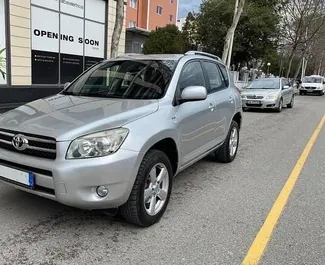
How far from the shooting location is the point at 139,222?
374cm

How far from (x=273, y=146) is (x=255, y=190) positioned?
3.35 m

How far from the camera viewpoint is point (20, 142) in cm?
349

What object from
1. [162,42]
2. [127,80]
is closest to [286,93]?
[127,80]

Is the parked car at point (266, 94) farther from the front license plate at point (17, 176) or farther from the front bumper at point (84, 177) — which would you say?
the front license plate at point (17, 176)

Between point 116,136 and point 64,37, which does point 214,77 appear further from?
point 64,37

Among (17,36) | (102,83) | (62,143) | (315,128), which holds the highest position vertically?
(17,36)

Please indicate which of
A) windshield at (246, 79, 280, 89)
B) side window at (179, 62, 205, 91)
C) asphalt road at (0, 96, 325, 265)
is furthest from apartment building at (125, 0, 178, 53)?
asphalt road at (0, 96, 325, 265)

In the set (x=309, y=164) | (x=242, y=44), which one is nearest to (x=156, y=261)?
(x=309, y=164)

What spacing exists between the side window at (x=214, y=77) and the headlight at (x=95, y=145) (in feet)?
7.99

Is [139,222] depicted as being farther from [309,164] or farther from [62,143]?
[309,164]

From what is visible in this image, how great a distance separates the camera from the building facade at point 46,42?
36.3ft

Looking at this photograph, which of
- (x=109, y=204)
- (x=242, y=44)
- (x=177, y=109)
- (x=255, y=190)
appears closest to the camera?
(x=109, y=204)

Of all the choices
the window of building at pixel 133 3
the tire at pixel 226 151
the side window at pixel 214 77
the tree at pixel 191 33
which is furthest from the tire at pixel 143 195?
the window of building at pixel 133 3

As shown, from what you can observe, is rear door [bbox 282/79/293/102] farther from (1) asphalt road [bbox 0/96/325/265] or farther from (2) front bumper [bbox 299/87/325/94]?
(2) front bumper [bbox 299/87/325/94]
